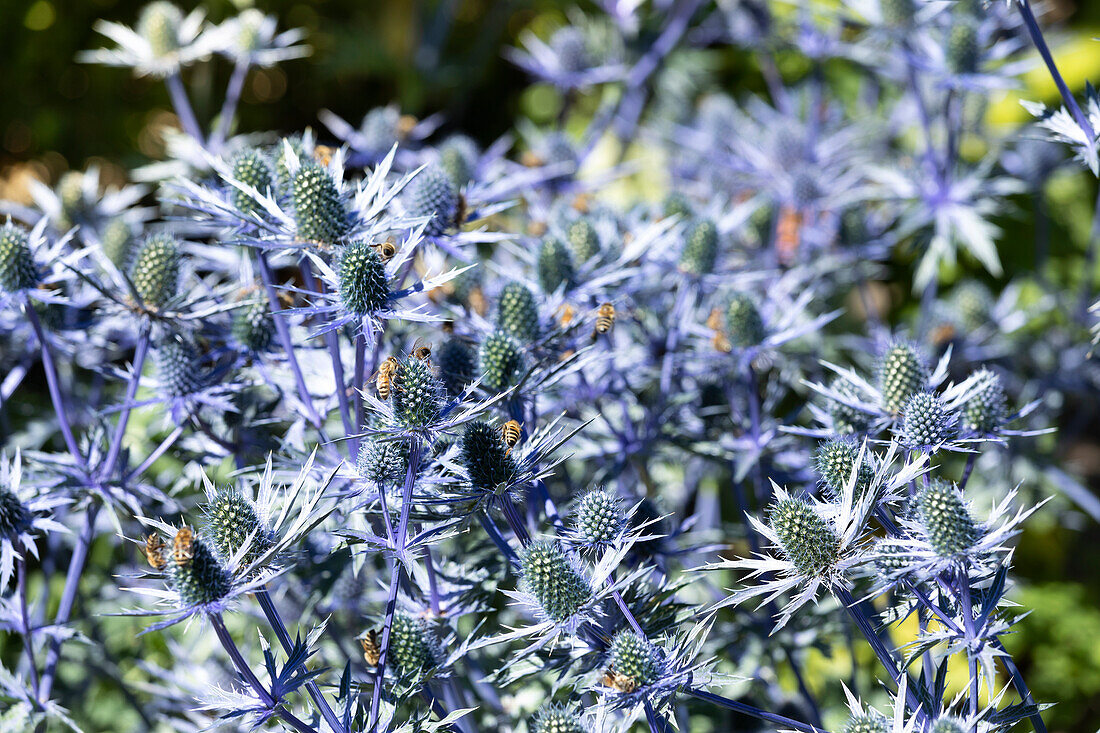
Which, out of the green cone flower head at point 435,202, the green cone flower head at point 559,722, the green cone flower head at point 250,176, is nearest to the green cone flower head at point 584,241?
the green cone flower head at point 435,202

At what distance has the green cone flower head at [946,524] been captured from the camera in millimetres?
1196

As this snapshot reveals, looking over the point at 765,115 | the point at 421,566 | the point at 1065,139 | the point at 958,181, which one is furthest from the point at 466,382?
the point at 765,115

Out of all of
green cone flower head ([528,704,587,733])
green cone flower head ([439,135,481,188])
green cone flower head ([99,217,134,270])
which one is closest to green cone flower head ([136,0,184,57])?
green cone flower head ([99,217,134,270])

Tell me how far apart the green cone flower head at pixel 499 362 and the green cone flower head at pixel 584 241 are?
541mm

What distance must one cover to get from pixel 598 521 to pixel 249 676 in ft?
1.77

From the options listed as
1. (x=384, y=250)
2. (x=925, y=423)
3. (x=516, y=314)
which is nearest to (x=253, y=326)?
(x=384, y=250)

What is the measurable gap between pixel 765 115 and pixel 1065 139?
1.74 m

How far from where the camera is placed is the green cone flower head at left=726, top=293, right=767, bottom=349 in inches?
71.2

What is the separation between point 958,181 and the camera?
2.54m

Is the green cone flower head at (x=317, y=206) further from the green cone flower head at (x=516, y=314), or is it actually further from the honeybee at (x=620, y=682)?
the honeybee at (x=620, y=682)

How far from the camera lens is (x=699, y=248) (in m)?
1.97

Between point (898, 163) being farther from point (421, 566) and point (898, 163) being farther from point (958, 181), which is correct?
point (421, 566)

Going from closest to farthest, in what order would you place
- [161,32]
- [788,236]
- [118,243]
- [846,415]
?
1. [846,415]
2. [118,243]
3. [161,32]
4. [788,236]

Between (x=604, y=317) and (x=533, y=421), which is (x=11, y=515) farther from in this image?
(x=604, y=317)
